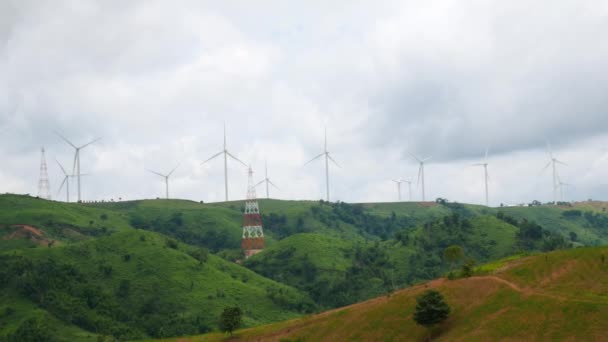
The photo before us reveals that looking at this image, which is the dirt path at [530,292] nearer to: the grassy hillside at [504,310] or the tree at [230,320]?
the grassy hillside at [504,310]

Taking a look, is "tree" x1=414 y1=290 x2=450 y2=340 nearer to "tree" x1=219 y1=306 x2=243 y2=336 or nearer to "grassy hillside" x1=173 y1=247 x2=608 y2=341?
"grassy hillside" x1=173 y1=247 x2=608 y2=341

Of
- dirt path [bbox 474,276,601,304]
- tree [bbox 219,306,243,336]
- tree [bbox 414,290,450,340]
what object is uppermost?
dirt path [bbox 474,276,601,304]

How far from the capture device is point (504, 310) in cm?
10875

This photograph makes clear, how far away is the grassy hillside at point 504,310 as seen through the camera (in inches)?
3962

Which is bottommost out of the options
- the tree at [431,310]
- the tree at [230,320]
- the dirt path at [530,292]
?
the tree at [230,320]

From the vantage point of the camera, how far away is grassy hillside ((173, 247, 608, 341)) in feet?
330

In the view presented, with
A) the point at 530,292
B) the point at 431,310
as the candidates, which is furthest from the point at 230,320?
the point at 530,292

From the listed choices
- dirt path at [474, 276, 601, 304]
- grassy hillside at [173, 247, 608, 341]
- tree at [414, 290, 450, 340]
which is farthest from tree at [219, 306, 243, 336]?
dirt path at [474, 276, 601, 304]

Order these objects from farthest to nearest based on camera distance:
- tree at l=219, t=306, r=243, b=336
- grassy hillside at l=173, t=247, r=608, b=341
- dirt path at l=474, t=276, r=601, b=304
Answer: tree at l=219, t=306, r=243, b=336, dirt path at l=474, t=276, r=601, b=304, grassy hillside at l=173, t=247, r=608, b=341

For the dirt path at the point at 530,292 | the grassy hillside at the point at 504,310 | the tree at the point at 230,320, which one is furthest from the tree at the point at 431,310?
the tree at the point at 230,320

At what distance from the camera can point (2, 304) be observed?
7667 inches

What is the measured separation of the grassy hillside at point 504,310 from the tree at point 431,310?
8.04ft

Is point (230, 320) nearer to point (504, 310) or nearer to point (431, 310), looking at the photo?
point (431, 310)

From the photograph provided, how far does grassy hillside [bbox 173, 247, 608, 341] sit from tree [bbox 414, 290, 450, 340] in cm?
245
